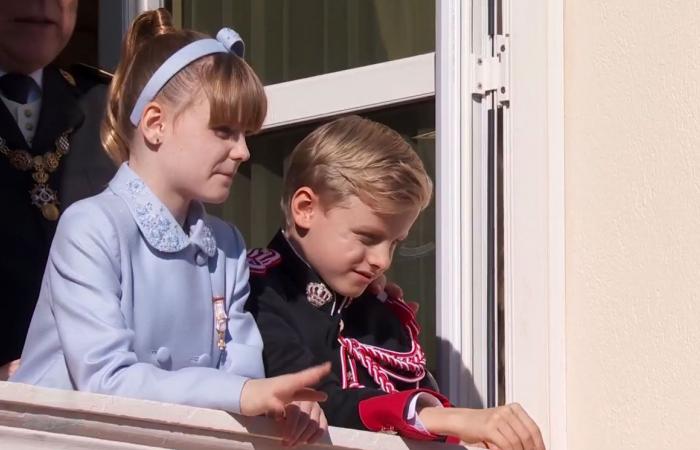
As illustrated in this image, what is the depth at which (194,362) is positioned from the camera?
337cm

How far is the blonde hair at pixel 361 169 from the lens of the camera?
3689 millimetres

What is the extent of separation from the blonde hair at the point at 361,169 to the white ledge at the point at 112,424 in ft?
2.09

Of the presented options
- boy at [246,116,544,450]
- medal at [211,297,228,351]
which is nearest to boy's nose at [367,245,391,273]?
boy at [246,116,544,450]

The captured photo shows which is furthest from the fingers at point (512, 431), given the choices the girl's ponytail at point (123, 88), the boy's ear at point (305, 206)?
the girl's ponytail at point (123, 88)

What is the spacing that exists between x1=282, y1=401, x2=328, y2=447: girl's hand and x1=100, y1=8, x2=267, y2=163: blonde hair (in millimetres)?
511

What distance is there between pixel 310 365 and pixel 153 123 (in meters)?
0.47

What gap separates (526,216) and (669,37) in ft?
1.29

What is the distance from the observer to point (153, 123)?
3441mm

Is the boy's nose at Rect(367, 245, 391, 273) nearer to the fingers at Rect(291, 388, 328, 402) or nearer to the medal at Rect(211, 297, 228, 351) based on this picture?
the medal at Rect(211, 297, 228, 351)

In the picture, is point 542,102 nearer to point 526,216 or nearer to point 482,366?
point 526,216

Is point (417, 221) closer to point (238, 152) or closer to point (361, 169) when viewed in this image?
point (361, 169)

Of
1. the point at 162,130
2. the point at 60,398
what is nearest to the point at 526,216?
the point at 162,130

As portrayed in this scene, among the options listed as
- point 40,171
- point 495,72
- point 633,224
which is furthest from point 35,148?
point 633,224

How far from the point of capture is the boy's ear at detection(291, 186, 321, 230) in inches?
147
